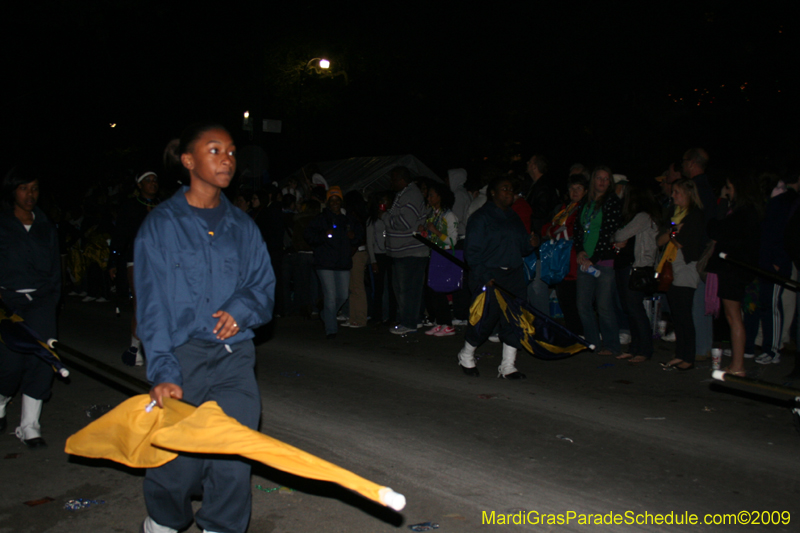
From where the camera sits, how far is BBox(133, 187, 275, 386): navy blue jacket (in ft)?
9.95

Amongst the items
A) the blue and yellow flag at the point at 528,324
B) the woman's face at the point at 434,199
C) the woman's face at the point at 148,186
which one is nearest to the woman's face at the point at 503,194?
the blue and yellow flag at the point at 528,324

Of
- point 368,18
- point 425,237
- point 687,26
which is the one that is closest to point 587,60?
point 687,26

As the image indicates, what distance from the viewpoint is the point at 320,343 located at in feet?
31.8

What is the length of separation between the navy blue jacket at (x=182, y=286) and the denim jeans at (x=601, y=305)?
5975 mm

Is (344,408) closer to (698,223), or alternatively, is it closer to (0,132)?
(698,223)

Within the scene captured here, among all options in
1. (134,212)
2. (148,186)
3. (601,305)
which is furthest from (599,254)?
(134,212)

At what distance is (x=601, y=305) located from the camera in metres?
8.43

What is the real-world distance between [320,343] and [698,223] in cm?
507

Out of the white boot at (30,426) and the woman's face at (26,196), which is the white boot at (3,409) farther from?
the woman's face at (26,196)

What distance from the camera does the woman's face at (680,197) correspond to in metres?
7.82

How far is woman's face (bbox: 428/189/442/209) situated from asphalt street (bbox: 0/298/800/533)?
8.53ft

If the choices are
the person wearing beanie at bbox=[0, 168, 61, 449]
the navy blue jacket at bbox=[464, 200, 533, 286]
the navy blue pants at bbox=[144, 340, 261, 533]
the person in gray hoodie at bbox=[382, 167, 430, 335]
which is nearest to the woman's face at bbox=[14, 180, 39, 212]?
the person wearing beanie at bbox=[0, 168, 61, 449]

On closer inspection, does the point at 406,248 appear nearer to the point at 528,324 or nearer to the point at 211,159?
the point at 528,324

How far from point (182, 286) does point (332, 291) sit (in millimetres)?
6857
